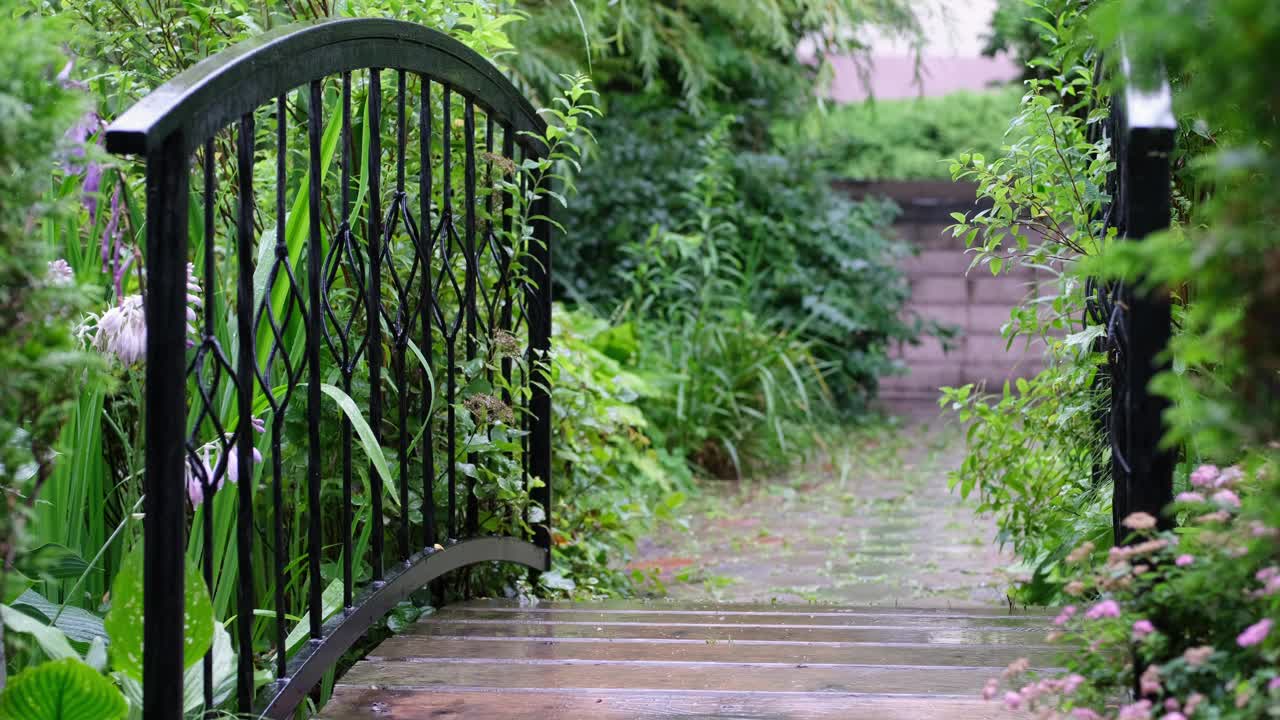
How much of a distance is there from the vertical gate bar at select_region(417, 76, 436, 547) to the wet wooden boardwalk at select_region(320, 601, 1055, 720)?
0.70ft

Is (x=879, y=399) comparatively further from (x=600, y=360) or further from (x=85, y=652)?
(x=85, y=652)

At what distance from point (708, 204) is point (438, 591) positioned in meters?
3.78

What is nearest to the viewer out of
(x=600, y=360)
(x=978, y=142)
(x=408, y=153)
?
(x=408, y=153)

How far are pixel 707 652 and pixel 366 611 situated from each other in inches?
22.0

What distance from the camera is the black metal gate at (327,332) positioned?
1.29 meters

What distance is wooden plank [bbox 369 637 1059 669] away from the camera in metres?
1.96

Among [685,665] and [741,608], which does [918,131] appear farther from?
[685,665]

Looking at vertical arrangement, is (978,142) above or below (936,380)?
above

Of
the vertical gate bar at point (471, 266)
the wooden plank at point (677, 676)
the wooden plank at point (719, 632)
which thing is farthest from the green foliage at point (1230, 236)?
the vertical gate bar at point (471, 266)

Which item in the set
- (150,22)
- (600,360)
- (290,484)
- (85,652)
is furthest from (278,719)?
(600,360)

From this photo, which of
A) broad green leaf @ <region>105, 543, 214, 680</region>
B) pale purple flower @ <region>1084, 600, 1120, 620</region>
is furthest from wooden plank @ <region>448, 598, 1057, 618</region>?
pale purple flower @ <region>1084, 600, 1120, 620</region>

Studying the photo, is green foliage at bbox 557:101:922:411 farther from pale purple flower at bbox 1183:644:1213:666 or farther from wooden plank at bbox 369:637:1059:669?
pale purple flower at bbox 1183:644:1213:666

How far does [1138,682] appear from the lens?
1212mm

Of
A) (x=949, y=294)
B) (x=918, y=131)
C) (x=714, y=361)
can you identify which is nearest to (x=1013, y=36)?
(x=918, y=131)
